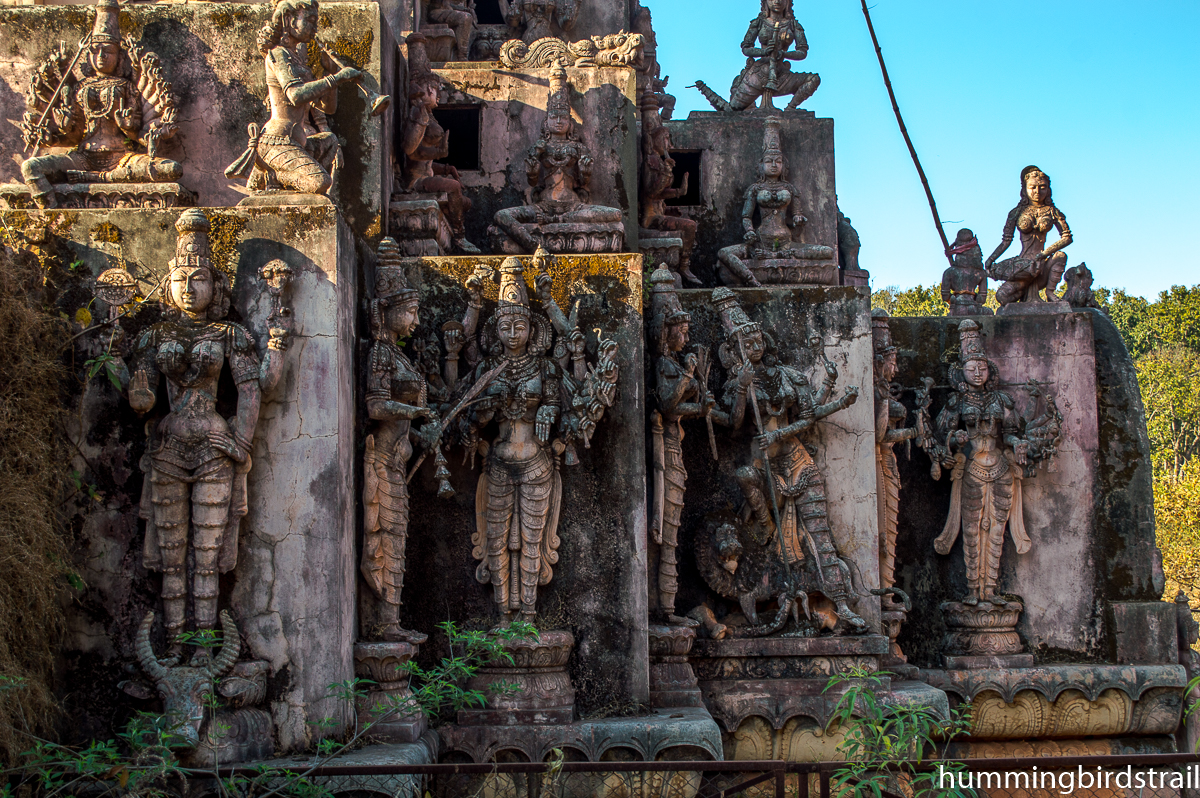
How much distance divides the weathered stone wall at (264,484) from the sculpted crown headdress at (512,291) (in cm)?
133

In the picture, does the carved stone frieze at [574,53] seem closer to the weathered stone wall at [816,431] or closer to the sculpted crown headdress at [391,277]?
the weathered stone wall at [816,431]

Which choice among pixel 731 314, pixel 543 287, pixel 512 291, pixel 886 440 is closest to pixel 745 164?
pixel 731 314

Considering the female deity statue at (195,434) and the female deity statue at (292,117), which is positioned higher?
the female deity statue at (292,117)

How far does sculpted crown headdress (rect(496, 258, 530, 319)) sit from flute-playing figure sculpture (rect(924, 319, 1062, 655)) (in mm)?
4456

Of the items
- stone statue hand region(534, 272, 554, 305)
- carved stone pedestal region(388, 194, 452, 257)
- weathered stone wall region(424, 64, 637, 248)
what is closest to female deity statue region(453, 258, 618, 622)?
stone statue hand region(534, 272, 554, 305)

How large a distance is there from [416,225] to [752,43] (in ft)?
19.6

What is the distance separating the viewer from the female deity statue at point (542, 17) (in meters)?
14.4

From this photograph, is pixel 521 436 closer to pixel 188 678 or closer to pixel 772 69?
pixel 188 678

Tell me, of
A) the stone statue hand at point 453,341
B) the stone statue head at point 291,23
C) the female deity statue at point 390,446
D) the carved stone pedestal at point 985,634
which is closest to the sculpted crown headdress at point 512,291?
the stone statue hand at point 453,341

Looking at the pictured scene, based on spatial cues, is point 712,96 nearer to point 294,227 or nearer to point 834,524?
point 834,524

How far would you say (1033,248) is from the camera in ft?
41.3

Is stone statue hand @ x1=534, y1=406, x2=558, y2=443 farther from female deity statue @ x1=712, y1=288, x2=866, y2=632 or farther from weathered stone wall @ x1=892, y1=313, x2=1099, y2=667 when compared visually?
weathered stone wall @ x1=892, y1=313, x2=1099, y2=667

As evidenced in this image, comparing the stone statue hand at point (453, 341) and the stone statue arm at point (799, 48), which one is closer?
the stone statue hand at point (453, 341)

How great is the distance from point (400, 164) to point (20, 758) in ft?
19.4
